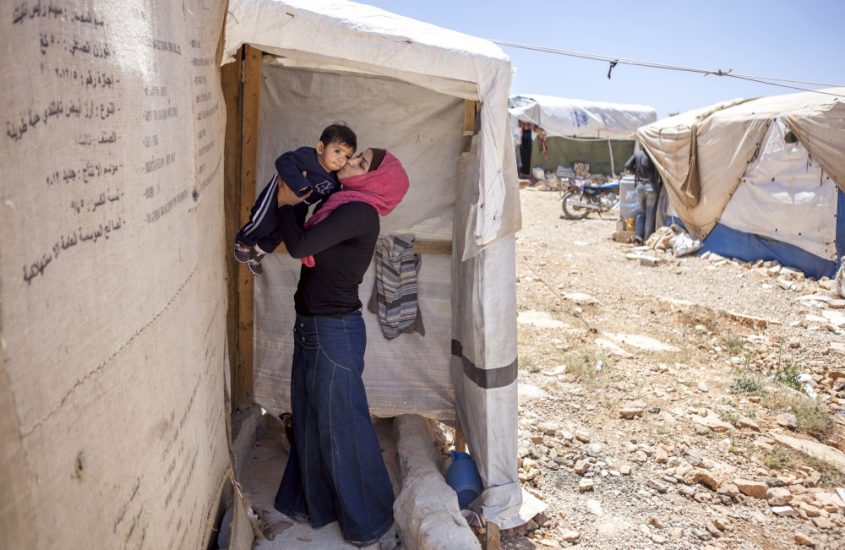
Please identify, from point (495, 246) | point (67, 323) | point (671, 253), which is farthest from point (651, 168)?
point (67, 323)

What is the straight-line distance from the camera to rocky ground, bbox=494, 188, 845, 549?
3564 millimetres

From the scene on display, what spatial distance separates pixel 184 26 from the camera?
177cm

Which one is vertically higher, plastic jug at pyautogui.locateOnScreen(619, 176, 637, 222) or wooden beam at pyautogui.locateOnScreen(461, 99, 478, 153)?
wooden beam at pyautogui.locateOnScreen(461, 99, 478, 153)

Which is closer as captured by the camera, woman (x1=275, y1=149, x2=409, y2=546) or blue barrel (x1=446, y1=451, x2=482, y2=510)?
woman (x1=275, y1=149, x2=409, y2=546)

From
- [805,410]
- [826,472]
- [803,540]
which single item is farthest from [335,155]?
[805,410]

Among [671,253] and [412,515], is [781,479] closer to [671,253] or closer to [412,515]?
[412,515]

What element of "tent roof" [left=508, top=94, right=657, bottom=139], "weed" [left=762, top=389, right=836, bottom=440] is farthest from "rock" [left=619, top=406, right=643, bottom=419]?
"tent roof" [left=508, top=94, right=657, bottom=139]

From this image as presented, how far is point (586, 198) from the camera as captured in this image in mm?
15188

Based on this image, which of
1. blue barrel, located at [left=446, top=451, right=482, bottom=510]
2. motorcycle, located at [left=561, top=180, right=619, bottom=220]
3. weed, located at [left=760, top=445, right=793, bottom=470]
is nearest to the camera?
blue barrel, located at [left=446, top=451, right=482, bottom=510]

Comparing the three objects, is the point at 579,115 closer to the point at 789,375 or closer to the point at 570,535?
the point at 789,375

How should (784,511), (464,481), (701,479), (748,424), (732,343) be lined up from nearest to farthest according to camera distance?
(464,481) < (784,511) < (701,479) < (748,424) < (732,343)

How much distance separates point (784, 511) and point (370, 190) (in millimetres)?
3136

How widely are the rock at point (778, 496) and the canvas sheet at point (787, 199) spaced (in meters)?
5.79

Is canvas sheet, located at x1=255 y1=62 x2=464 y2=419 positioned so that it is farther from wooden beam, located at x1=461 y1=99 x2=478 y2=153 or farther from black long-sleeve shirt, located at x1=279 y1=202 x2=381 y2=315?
black long-sleeve shirt, located at x1=279 y1=202 x2=381 y2=315
